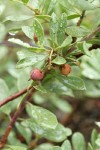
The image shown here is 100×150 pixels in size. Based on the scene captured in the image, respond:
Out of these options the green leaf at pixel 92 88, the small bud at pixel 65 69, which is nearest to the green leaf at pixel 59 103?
the green leaf at pixel 92 88

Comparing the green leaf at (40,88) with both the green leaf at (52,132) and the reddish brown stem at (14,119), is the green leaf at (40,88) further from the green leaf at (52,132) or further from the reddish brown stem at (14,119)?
the green leaf at (52,132)

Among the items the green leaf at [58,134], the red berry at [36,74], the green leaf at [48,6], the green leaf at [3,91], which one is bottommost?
the green leaf at [58,134]

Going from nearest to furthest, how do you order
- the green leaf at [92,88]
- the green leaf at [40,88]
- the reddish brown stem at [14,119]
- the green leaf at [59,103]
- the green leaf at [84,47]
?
the green leaf at [84,47] < the green leaf at [40,88] < the reddish brown stem at [14,119] < the green leaf at [92,88] < the green leaf at [59,103]

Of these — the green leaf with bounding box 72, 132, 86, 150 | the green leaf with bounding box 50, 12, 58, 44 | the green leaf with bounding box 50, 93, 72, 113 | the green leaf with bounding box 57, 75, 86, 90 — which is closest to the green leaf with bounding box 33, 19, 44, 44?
the green leaf with bounding box 50, 12, 58, 44

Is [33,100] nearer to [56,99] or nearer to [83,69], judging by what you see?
[56,99]

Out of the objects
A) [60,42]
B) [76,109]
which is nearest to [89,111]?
[76,109]

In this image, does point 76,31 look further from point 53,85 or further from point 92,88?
point 92,88

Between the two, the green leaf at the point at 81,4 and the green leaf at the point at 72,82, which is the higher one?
the green leaf at the point at 81,4

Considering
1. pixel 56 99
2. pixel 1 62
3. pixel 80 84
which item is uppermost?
pixel 80 84

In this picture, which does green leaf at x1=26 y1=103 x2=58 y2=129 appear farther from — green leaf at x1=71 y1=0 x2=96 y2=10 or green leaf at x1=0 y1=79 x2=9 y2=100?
green leaf at x1=71 y1=0 x2=96 y2=10
